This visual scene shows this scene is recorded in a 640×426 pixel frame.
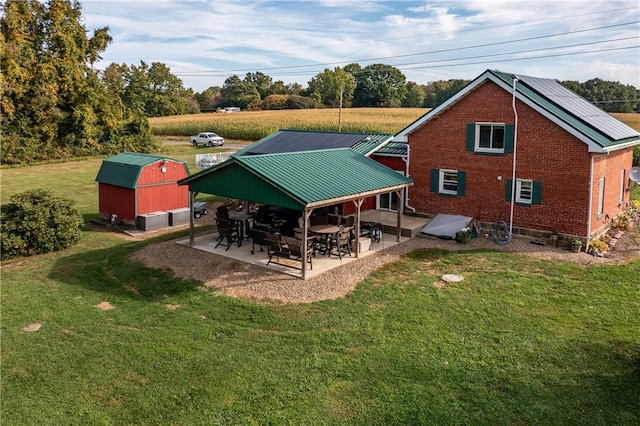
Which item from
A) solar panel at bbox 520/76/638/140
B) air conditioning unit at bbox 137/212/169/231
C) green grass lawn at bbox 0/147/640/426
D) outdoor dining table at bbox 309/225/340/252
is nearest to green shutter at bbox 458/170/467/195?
solar panel at bbox 520/76/638/140

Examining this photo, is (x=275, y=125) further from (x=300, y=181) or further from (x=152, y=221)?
(x=300, y=181)

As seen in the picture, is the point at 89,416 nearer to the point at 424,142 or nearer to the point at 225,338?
the point at 225,338

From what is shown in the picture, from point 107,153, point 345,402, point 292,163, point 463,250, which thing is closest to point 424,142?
point 463,250

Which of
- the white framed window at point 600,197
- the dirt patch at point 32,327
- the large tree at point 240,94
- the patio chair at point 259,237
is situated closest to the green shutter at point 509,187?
the white framed window at point 600,197

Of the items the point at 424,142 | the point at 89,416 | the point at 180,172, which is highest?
the point at 424,142

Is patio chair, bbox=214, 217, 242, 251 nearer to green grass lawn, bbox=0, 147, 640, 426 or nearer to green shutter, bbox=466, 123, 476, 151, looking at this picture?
green grass lawn, bbox=0, 147, 640, 426

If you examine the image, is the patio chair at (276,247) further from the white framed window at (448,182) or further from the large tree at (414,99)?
the large tree at (414,99)
